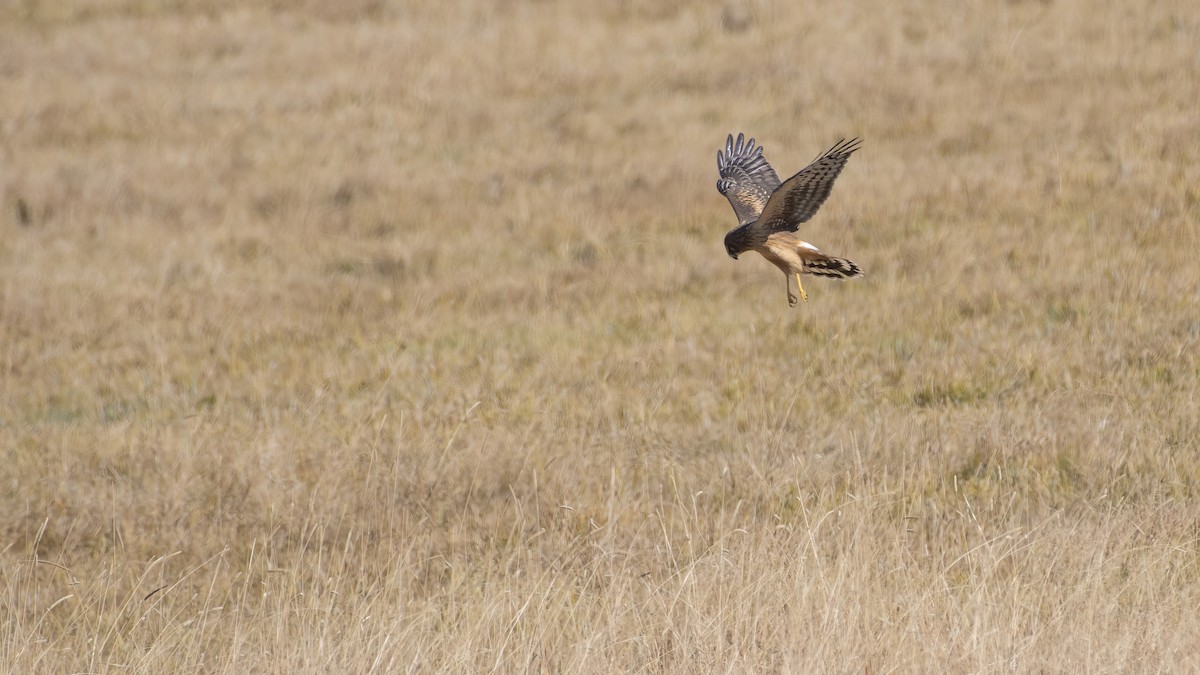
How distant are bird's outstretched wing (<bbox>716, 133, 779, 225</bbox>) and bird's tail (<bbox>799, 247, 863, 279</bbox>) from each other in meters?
0.81

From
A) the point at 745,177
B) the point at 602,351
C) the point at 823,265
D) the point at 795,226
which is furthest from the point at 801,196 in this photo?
the point at 602,351

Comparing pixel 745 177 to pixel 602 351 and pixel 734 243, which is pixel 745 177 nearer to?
pixel 734 243

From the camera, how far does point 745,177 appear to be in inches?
281

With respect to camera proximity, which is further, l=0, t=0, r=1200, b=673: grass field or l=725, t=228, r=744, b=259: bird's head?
l=725, t=228, r=744, b=259: bird's head

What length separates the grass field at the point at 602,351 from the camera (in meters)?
5.39

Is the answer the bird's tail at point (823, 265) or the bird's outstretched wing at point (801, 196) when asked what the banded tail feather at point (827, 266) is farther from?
the bird's outstretched wing at point (801, 196)

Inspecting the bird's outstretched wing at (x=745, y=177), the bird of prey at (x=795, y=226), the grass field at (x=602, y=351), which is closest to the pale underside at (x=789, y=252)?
the bird of prey at (x=795, y=226)

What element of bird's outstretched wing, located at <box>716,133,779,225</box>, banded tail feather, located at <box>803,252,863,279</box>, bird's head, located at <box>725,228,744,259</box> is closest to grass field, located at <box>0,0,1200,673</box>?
banded tail feather, located at <box>803,252,863,279</box>

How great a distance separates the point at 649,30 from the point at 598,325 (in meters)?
8.62

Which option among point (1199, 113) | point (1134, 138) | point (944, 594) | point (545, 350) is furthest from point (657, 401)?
point (1199, 113)

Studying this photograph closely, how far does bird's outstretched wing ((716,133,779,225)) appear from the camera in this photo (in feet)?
22.1

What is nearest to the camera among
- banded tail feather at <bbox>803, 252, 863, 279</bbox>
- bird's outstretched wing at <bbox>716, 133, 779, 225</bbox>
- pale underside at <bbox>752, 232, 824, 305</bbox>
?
banded tail feather at <bbox>803, 252, 863, 279</bbox>

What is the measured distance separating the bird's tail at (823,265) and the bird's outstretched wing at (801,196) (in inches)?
5.6

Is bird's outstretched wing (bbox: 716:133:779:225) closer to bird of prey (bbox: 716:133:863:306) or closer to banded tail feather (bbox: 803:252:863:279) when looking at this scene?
bird of prey (bbox: 716:133:863:306)
